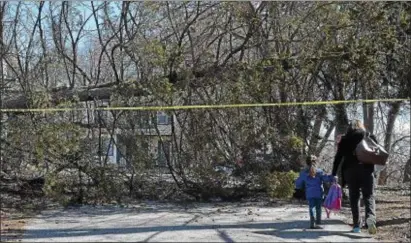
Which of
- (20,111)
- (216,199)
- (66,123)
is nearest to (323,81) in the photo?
(216,199)

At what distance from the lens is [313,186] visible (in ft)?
→ 29.2

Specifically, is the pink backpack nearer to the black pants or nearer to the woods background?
the black pants

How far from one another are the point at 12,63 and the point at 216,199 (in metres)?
5.26

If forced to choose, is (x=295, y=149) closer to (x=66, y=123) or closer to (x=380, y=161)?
(x=380, y=161)

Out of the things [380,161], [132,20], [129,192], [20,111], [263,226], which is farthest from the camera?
[132,20]

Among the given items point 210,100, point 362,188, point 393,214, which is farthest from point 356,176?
point 210,100

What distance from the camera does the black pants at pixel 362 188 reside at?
28.5ft

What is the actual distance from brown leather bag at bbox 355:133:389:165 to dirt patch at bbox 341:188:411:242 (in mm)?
1056

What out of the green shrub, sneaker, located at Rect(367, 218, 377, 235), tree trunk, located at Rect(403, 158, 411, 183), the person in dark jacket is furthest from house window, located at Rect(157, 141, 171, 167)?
tree trunk, located at Rect(403, 158, 411, 183)

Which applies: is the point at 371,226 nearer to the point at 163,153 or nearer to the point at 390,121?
the point at 163,153

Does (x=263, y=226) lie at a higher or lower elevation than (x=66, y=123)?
lower

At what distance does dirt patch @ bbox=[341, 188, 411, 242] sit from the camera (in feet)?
28.2

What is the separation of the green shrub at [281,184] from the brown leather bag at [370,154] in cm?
300

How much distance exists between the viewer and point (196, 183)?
40.8ft
